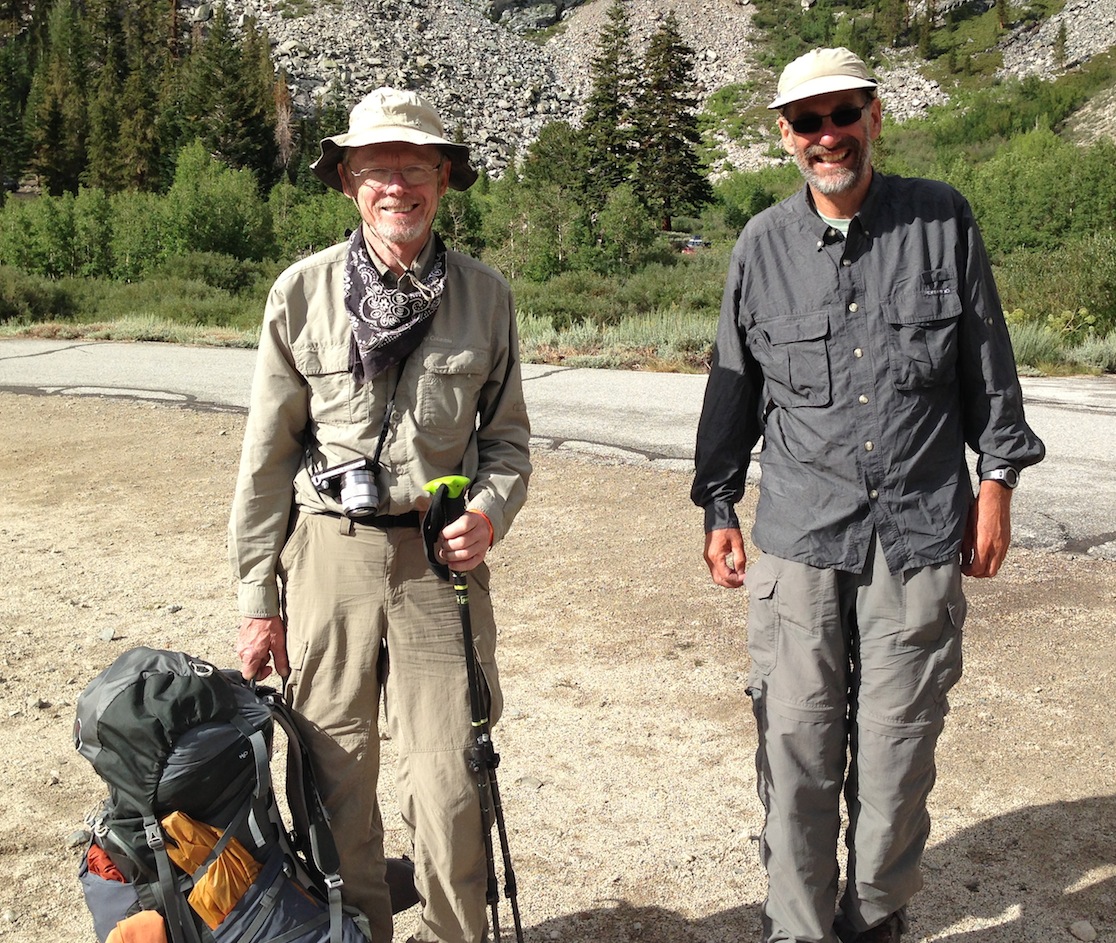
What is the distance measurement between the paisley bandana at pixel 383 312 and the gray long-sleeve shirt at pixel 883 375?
2.73ft

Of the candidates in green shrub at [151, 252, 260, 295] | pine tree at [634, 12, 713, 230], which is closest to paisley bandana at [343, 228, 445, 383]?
green shrub at [151, 252, 260, 295]

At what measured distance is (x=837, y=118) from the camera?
268cm

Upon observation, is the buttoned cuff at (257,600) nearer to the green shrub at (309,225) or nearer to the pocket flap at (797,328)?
the pocket flap at (797,328)

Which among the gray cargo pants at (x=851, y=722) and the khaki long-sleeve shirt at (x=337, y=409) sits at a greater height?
the khaki long-sleeve shirt at (x=337, y=409)

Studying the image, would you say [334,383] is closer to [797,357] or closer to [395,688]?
[395,688]

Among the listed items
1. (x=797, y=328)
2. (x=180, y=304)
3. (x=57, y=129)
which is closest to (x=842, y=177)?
(x=797, y=328)

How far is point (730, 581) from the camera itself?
2.99m

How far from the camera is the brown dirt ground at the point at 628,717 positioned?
3.26 metres

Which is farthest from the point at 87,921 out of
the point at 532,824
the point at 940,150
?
the point at 940,150

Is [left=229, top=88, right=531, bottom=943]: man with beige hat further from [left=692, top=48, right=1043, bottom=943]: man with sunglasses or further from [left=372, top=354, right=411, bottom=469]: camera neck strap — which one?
[left=692, top=48, right=1043, bottom=943]: man with sunglasses

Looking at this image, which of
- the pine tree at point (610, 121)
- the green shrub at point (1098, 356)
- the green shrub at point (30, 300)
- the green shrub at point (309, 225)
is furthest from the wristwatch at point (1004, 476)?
the pine tree at point (610, 121)

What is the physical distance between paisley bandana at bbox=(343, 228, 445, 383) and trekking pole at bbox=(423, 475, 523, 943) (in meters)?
0.31

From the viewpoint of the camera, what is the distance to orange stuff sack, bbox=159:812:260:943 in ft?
7.45

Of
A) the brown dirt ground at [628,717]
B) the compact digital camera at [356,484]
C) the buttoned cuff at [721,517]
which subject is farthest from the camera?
the brown dirt ground at [628,717]
